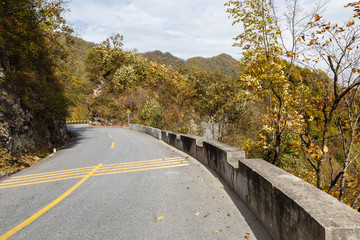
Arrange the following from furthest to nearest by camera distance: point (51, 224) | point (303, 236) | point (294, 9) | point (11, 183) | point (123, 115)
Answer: point (123, 115), point (11, 183), point (294, 9), point (51, 224), point (303, 236)

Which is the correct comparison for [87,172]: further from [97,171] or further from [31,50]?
[31,50]

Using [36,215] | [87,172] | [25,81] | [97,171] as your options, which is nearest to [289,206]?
[36,215]

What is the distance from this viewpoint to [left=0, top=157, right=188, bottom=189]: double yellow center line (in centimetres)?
651

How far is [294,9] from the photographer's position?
5672 millimetres

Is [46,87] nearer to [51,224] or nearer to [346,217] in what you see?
[51,224]

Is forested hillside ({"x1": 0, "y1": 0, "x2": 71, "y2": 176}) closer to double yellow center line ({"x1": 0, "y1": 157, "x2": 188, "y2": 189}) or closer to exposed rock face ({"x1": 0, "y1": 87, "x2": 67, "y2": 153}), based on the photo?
exposed rock face ({"x1": 0, "y1": 87, "x2": 67, "y2": 153})

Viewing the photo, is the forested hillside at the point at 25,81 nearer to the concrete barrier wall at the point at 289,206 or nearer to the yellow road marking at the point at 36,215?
the yellow road marking at the point at 36,215

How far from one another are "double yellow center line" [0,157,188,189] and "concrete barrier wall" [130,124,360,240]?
133 inches

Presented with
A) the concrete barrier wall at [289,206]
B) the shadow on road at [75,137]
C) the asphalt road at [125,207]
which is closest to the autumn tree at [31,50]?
the shadow on road at [75,137]

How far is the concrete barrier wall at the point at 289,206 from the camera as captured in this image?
2.02 m

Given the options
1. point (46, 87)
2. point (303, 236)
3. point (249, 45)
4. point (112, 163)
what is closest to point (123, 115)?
point (46, 87)

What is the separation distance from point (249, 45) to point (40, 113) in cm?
1491

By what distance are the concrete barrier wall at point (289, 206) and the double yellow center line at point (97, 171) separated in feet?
11.1

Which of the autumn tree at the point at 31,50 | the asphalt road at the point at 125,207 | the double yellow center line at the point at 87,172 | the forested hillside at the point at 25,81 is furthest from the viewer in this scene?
the autumn tree at the point at 31,50
